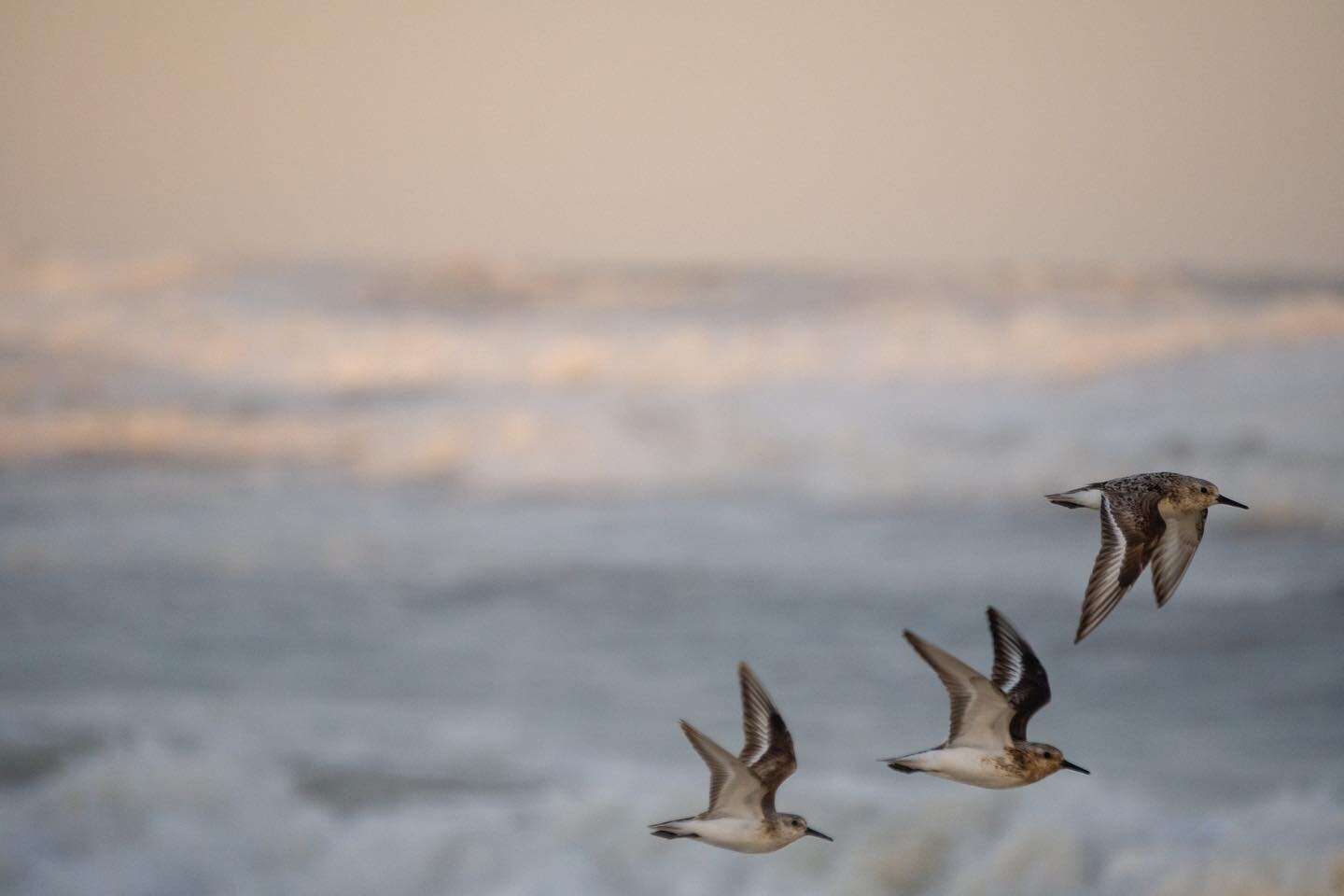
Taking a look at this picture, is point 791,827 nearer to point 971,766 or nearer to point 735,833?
point 735,833

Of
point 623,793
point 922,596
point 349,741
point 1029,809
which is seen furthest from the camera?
point 922,596

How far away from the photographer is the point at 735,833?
7828mm

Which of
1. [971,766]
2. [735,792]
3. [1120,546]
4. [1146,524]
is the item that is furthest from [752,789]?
[1146,524]

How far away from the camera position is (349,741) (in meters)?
49.9

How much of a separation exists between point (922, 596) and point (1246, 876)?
22.2 m

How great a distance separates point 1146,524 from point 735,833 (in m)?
2.45

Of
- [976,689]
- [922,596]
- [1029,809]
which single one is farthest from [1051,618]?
[976,689]

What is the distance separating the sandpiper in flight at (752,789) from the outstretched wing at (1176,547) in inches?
75.3

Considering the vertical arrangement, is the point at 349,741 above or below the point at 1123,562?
below

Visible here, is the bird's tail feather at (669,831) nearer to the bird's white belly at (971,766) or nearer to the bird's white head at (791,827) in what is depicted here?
the bird's white head at (791,827)

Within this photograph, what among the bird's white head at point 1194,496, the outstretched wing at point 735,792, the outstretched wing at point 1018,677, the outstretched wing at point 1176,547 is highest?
the bird's white head at point 1194,496

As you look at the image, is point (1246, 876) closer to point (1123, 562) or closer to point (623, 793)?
point (623, 793)

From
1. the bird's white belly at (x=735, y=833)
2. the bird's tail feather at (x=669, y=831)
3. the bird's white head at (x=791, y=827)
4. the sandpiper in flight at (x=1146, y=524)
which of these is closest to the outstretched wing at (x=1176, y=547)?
the sandpiper in flight at (x=1146, y=524)

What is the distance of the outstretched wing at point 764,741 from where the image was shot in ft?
Result: 25.6
